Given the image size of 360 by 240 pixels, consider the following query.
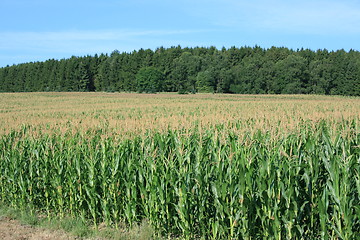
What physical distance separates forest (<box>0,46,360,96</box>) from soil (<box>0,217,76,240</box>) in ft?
249

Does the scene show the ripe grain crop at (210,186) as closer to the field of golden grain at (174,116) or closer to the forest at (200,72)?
the field of golden grain at (174,116)

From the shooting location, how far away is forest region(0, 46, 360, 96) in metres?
89.3

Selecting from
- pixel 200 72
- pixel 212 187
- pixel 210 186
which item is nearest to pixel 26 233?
pixel 210 186

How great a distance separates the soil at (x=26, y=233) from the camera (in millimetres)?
7660

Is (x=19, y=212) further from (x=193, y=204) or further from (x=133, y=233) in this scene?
(x=193, y=204)

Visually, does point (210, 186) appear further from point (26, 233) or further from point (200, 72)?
point (200, 72)

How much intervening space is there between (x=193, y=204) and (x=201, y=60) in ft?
343

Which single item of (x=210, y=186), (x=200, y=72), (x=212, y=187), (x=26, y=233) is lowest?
(x=26, y=233)

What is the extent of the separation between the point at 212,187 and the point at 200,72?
315ft

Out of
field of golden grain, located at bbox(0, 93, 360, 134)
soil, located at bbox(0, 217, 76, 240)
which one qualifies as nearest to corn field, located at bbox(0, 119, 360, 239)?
soil, located at bbox(0, 217, 76, 240)

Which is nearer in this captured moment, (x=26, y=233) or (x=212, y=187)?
(x=212, y=187)

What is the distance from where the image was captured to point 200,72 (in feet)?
332

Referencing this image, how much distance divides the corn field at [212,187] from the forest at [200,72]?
75.3m

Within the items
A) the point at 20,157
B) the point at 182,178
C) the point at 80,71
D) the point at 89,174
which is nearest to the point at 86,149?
the point at 89,174
